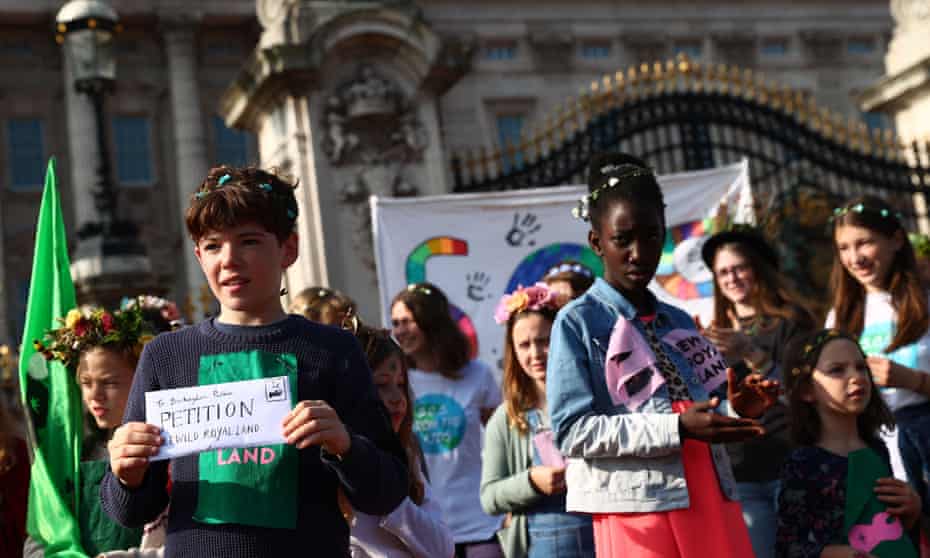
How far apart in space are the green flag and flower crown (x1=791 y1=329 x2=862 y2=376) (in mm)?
2434

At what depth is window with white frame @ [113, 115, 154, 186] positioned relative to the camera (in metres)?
38.4

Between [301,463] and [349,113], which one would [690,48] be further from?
[301,463]

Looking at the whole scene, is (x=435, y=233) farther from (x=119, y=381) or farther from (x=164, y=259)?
(x=164, y=259)

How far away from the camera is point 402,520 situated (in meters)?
4.27

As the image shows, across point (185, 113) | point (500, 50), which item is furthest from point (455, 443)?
point (500, 50)

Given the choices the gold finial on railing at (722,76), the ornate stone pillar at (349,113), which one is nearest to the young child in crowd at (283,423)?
the ornate stone pillar at (349,113)

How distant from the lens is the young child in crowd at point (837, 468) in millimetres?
4551

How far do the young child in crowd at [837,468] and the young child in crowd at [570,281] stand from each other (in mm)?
1107

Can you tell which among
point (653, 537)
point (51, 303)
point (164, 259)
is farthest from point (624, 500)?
point (164, 259)

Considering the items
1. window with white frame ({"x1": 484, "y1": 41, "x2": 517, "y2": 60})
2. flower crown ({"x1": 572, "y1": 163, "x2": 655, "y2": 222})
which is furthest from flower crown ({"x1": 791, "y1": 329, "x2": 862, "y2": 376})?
window with white frame ({"x1": 484, "y1": 41, "x2": 517, "y2": 60})

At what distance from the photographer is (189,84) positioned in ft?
128

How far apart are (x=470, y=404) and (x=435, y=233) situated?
8.44 feet

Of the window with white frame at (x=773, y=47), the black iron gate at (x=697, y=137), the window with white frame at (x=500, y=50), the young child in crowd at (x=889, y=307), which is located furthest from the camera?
the window with white frame at (x=773, y=47)

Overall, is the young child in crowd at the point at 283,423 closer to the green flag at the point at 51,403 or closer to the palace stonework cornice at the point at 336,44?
the green flag at the point at 51,403
